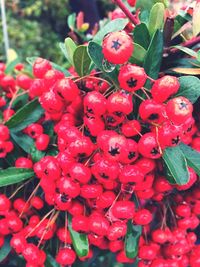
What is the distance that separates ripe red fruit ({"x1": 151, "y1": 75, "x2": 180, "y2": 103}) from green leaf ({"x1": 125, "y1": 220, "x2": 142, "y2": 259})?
12.1 inches

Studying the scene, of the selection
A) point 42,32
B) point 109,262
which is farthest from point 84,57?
point 42,32

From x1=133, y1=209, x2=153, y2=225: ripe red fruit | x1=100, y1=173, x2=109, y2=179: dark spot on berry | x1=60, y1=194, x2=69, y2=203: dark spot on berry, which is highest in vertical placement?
x1=100, y1=173, x2=109, y2=179: dark spot on berry

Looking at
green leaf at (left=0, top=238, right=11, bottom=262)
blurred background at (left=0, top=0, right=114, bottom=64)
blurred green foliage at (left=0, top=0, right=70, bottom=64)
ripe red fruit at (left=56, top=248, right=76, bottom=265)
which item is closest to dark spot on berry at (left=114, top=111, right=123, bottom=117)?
ripe red fruit at (left=56, top=248, right=76, bottom=265)

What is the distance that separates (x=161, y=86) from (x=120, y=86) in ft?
0.24

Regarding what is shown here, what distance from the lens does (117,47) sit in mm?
635

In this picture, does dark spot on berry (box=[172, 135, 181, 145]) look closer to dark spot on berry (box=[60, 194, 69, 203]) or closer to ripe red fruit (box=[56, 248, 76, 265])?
dark spot on berry (box=[60, 194, 69, 203])

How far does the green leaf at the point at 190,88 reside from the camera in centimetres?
70

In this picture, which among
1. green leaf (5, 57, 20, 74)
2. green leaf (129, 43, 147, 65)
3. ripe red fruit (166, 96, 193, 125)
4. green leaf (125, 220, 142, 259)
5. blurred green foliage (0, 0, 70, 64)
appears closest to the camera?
ripe red fruit (166, 96, 193, 125)

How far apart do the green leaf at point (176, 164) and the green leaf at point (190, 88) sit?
0.09 m

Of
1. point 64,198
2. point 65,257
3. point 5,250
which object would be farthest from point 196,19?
point 5,250

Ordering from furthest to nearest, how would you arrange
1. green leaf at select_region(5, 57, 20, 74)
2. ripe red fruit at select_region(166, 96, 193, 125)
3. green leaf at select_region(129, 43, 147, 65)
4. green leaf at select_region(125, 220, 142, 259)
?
green leaf at select_region(5, 57, 20, 74)
green leaf at select_region(125, 220, 142, 259)
green leaf at select_region(129, 43, 147, 65)
ripe red fruit at select_region(166, 96, 193, 125)

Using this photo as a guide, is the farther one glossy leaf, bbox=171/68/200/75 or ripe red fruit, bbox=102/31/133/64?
glossy leaf, bbox=171/68/200/75

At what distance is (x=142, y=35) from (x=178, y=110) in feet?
0.65

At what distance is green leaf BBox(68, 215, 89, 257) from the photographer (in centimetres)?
80
